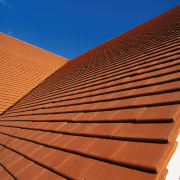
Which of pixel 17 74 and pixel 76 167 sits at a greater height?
pixel 17 74

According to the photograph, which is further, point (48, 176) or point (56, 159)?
point (56, 159)

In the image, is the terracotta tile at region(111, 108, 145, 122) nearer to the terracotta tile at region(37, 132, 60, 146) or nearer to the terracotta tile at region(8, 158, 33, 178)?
the terracotta tile at region(37, 132, 60, 146)

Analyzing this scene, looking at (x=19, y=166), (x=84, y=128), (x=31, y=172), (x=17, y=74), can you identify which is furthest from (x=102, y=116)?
(x=17, y=74)

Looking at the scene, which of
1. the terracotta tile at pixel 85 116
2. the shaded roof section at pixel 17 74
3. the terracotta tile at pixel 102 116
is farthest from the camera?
the shaded roof section at pixel 17 74

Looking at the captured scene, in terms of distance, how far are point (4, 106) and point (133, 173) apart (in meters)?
5.69

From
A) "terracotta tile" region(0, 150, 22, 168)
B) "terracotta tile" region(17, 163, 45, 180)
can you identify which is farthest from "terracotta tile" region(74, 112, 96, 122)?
"terracotta tile" region(0, 150, 22, 168)

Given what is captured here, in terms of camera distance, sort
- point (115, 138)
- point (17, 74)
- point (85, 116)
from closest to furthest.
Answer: point (115, 138) → point (85, 116) → point (17, 74)

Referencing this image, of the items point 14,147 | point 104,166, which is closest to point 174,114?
point 104,166

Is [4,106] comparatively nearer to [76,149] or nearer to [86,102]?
[86,102]

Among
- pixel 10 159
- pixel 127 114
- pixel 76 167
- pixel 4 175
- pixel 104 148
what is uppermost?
pixel 127 114

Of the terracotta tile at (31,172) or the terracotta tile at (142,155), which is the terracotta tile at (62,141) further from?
the terracotta tile at (142,155)

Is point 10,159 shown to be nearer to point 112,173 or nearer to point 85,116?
point 85,116

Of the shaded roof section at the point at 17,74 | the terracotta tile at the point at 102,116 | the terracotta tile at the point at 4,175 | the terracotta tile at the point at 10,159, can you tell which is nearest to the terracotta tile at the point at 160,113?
the terracotta tile at the point at 102,116

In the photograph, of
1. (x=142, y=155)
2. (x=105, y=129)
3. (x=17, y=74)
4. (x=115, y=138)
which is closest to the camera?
(x=142, y=155)
